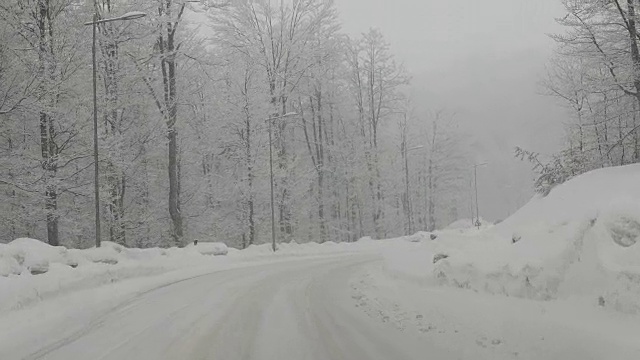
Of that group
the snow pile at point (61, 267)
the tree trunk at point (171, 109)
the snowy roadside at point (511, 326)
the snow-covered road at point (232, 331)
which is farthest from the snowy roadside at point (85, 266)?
the snowy roadside at point (511, 326)

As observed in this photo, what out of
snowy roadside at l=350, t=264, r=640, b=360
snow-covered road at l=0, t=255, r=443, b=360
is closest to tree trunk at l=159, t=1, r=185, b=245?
snow-covered road at l=0, t=255, r=443, b=360

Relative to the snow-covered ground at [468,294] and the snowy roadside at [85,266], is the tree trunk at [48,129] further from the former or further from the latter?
the snow-covered ground at [468,294]

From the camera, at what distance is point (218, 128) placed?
1483 inches

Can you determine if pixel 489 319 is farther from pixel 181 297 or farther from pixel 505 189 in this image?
pixel 505 189

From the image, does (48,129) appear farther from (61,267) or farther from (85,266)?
(61,267)

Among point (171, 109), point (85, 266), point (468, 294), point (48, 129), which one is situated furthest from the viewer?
point (171, 109)

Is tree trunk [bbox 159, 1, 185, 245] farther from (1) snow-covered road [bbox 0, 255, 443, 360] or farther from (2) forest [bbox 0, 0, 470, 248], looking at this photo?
(1) snow-covered road [bbox 0, 255, 443, 360]

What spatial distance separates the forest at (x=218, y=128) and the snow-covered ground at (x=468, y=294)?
816 centimetres

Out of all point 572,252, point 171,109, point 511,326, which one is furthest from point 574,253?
point 171,109

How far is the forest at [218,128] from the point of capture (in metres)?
21.2

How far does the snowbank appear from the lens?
20.8 ft

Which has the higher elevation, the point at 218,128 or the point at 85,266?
the point at 218,128

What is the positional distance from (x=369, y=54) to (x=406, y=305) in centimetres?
4176

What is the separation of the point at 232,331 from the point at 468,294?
3.99 meters
